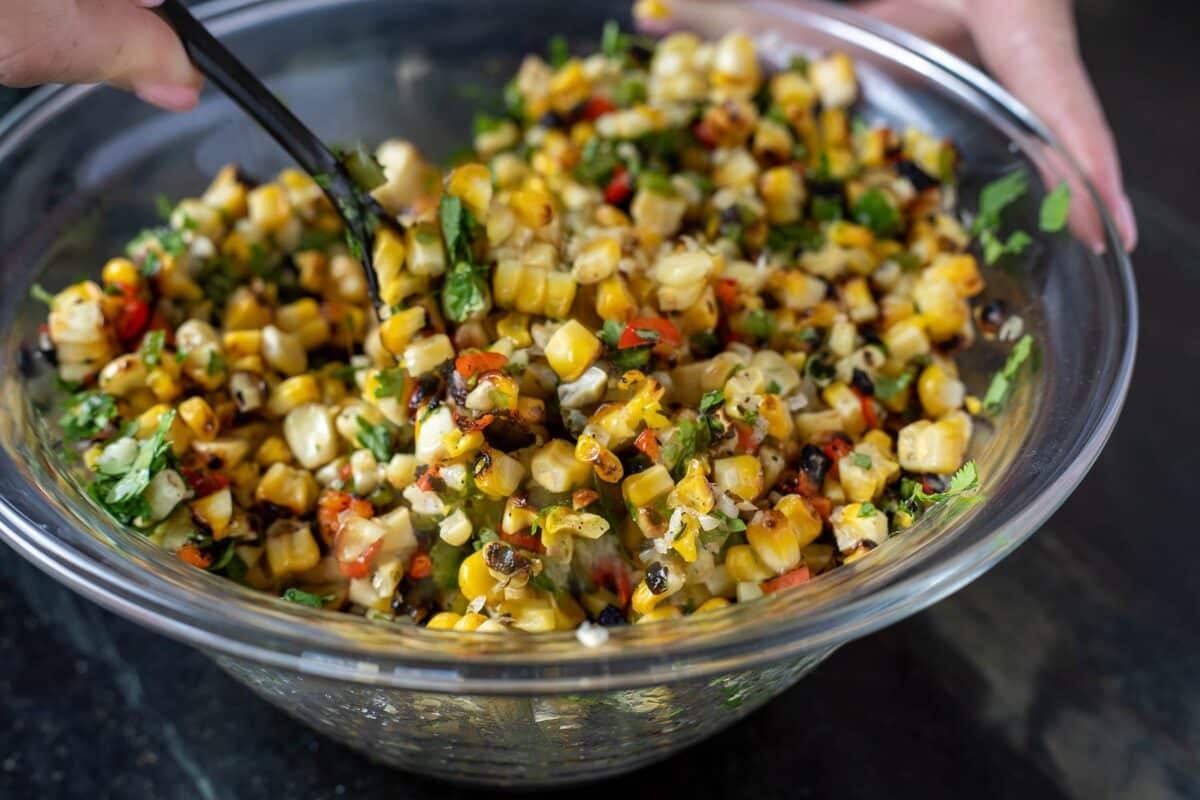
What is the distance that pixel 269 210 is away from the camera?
171 centimetres

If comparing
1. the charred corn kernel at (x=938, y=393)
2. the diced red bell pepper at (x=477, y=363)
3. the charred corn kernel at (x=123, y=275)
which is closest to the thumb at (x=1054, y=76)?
the charred corn kernel at (x=938, y=393)

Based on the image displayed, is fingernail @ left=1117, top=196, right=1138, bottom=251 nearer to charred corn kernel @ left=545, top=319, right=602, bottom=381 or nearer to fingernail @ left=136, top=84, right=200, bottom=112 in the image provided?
charred corn kernel @ left=545, top=319, right=602, bottom=381

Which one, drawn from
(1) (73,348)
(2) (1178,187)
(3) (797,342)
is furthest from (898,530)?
(2) (1178,187)

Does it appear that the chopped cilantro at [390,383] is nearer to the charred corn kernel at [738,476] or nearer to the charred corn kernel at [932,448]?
the charred corn kernel at [738,476]

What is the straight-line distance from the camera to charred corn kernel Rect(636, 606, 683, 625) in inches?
44.8

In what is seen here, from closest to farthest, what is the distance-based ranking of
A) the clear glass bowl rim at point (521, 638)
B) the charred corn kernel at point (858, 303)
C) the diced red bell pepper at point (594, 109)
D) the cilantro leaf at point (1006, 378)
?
the clear glass bowl rim at point (521, 638), the cilantro leaf at point (1006, 378), the charred corn kernel at point (858, 303), the diced red bell pepper at point (594, 109)

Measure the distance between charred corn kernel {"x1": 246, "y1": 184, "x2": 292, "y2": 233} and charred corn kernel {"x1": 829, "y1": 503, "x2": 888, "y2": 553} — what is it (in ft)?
3.28

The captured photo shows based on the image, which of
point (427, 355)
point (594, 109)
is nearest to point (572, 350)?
point (427, 355)

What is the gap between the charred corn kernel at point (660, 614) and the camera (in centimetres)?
114

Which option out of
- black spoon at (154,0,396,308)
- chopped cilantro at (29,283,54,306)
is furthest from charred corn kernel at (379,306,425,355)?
chopped cilantro at (29,283,54,306)

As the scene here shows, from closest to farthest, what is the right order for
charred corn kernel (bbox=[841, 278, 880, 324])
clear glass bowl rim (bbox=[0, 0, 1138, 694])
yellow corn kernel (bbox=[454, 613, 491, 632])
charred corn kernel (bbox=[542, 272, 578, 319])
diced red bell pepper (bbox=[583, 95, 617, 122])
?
clear glass bowl rim (bbox=[0, 0, 1138, 694]) < yellow corn kernel (bbox=[454, 613, 491, 632]) < charred corn kernel (bbox=[542, 272, 578, 319]) < charred corn kernel (bbox=[841, 278, 880, 324]) < diced red bell pepper (bbox=[583, 95, 617, 122])

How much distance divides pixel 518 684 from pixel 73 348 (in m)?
0.85

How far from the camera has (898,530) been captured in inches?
49.0

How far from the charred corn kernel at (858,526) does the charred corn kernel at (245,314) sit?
0.87 metres
